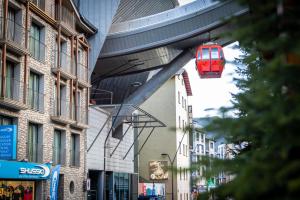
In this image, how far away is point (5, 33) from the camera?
2761cm

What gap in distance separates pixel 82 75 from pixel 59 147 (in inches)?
262

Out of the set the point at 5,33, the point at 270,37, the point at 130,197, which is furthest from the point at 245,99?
the point at 130,197

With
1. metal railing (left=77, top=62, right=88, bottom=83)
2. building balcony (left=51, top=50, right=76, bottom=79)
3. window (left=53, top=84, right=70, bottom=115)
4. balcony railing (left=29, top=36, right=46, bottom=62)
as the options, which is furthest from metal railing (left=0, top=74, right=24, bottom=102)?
metal railing (left=77, top=62, right=88, bottom=83)

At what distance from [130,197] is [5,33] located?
3183 centimetres

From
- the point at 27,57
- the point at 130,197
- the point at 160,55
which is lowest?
the point at 130,197

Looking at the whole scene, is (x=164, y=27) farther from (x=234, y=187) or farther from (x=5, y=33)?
(x=234, y=187)

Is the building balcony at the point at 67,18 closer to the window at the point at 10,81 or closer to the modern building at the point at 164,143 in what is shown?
the window at the point at 10,81

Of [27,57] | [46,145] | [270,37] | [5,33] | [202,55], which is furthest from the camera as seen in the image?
[202,55]

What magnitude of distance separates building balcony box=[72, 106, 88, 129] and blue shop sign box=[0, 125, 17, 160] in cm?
1079

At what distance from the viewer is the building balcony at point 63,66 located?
3483 cm

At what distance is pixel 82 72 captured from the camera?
4053cm

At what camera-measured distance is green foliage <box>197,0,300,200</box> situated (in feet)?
15.4

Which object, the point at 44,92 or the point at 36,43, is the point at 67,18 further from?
the point at 44,92

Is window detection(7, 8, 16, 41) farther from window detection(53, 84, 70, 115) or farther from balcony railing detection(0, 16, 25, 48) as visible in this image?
window detection(53, 84, 70, 115)
